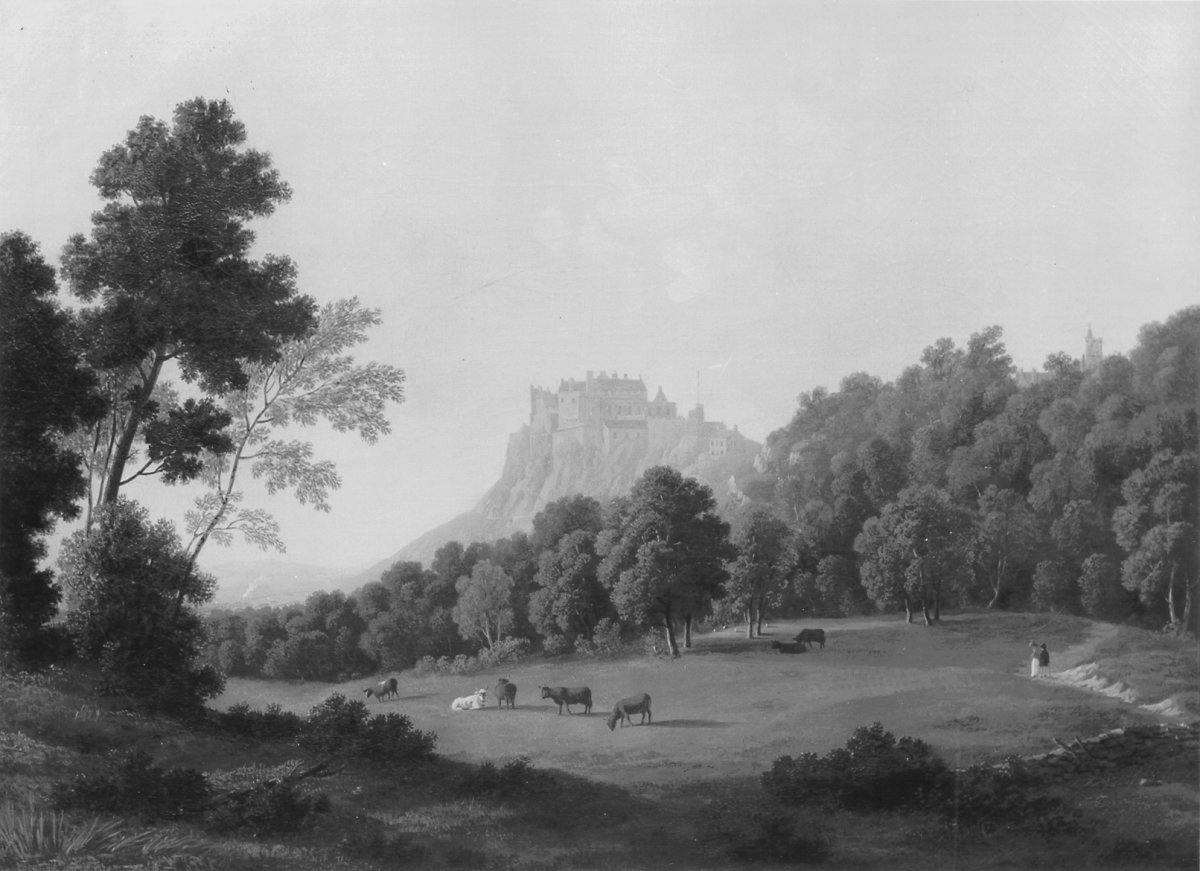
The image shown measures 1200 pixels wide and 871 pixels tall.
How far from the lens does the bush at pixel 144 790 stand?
18.2 ft

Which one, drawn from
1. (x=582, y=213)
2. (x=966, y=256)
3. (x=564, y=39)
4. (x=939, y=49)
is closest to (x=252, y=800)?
(x=582, y=213)

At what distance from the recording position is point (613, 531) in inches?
221

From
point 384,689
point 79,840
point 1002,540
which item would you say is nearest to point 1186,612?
point 1002,540

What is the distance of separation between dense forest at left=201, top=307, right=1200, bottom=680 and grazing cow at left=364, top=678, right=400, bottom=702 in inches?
3.6

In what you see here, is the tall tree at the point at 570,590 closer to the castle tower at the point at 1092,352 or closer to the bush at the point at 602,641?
the bush at the point at 602,641

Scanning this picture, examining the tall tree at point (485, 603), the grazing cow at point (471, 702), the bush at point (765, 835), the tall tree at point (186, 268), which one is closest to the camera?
the bush at point (765, 835)

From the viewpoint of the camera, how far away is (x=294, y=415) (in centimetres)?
578

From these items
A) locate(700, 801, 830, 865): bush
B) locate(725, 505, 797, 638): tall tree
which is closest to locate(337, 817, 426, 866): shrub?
locate(700, 801, 830, 865): bush

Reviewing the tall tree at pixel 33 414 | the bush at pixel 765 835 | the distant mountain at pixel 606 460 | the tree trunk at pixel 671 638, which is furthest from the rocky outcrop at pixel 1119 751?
the tall tree at pixel 33 414

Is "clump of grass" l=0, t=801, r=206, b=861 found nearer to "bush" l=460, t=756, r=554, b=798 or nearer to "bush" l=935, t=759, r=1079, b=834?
"bush" l=460, t=756, r=554, b=798

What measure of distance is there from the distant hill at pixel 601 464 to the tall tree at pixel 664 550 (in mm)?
91

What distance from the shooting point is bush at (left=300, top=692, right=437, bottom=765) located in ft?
18.0

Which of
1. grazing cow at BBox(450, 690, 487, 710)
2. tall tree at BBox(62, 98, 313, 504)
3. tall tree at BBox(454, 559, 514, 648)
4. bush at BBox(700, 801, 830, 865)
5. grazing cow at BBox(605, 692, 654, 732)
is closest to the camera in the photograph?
bush at BBox(700, 801, 830, 865)

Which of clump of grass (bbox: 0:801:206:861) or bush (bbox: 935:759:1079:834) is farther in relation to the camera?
clump of grass (bbox: 0:801:206:861)
